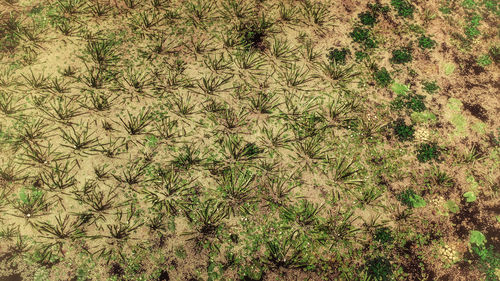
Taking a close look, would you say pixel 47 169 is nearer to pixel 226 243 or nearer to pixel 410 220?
pixel 226 243

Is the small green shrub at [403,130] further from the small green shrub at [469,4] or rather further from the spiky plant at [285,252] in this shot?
the small green shrub at [469,4]

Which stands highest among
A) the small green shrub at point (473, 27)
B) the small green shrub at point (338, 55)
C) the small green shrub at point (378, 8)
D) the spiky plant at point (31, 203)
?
the small green shrub at point (378, 8)

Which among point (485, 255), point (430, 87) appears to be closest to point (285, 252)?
point (485, 255)

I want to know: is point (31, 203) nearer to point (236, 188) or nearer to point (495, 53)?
point (236, 188)

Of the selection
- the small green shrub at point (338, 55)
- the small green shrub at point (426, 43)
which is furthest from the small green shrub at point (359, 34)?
the small green shrub at point (426, 43)

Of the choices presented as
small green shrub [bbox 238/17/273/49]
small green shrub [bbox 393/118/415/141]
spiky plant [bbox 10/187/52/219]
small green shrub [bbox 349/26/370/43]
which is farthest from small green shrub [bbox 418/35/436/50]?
spiky plant [bbox 10/187/52/219]

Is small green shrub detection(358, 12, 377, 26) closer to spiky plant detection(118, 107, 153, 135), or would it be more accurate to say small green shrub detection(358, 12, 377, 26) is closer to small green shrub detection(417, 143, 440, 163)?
small green shrub detection(417, 143, 440, 163)

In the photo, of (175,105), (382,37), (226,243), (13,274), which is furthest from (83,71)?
(382,37)
